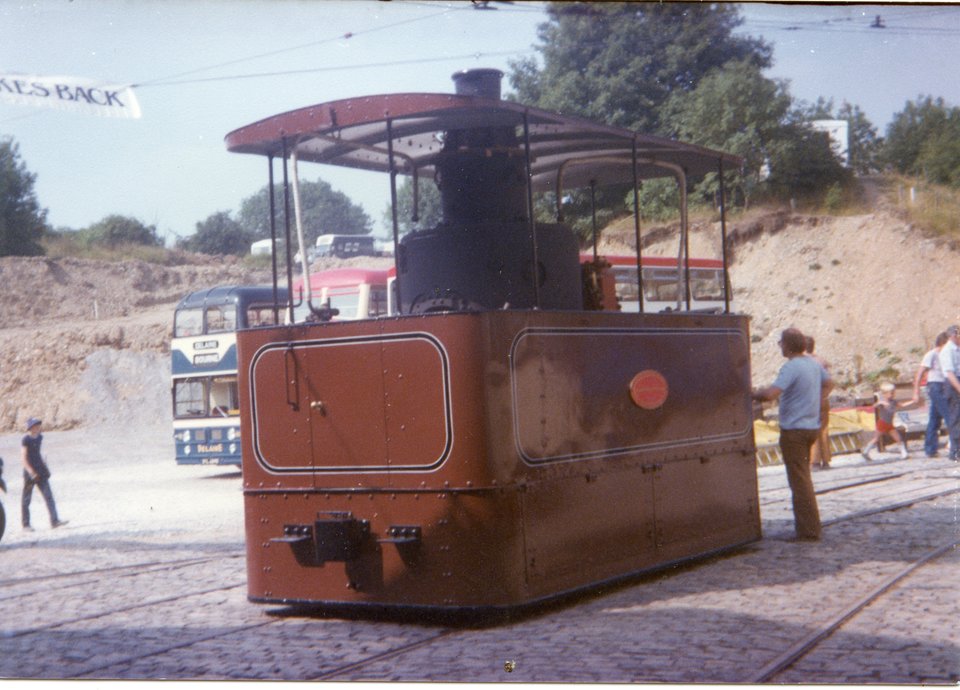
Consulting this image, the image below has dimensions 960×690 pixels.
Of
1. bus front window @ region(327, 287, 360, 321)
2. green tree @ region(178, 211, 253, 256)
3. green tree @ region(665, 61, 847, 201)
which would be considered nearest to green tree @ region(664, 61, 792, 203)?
green tree @ region(665, 61, 847, 201)

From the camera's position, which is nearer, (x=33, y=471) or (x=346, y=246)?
(x=33, y=471)

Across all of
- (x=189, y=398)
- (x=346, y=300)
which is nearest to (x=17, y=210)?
(x=189, y=398)

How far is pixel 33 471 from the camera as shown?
50.3ft

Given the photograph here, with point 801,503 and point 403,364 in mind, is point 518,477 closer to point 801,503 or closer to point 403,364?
point 403,364

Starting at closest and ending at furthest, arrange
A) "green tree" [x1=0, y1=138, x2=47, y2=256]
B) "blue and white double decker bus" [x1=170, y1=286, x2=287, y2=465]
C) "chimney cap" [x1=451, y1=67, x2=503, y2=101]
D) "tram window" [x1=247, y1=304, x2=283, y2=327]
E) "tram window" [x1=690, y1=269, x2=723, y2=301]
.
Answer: "chimney cap" [x1=451, y1=67, x2=503, y2=101] → "blue and white double decker bus" [x1=170, y1=286, x2=287, y2=465] → "tram window" [x1=247, y1=304, x2=283, y2=327] → "green tree" [x1=0, y1=138, x2=47, y2=256] → "tram window" [x1=690, y1=269, x2=723, y2=301]

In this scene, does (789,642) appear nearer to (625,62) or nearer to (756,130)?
(625,62)

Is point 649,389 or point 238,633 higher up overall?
point 649,389

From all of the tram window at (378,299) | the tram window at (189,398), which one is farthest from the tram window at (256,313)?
the tram window at (378,299)

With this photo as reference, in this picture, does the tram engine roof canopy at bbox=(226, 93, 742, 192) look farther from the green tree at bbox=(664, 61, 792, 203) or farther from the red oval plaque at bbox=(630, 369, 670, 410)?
the green tree at bbox=(664, 61, 792, 203)

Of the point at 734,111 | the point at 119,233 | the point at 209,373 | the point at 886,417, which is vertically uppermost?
the point at 734,111

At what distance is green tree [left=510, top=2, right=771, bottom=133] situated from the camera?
116 feet

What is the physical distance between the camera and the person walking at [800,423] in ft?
31.0

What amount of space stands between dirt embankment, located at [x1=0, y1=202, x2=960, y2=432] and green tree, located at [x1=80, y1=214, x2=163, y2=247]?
3779 millimetres

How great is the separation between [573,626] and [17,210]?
32338mm
